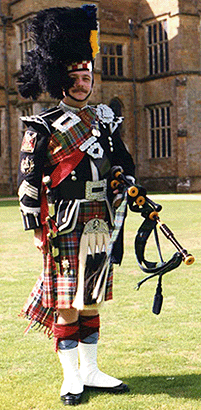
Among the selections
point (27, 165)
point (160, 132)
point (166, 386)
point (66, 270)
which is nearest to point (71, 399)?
point (166, 386)

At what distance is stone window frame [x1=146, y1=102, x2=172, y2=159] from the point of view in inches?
1210

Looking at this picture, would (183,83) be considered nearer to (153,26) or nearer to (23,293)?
(153,26)

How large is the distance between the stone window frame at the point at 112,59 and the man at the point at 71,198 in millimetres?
27705

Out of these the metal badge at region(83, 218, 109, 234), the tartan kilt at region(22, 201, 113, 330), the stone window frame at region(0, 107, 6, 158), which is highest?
the stone window frame at region(0, 107, 6, 158)

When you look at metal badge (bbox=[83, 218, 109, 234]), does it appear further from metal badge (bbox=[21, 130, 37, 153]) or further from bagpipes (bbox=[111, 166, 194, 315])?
Answer: metal badge (bbox=[21, 130, 37, 153])

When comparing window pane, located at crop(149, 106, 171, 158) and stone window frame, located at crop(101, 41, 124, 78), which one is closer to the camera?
window pane, located at crop(149, 106, 171, 158)

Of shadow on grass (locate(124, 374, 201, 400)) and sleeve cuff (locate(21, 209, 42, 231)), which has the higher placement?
sleeve cuff (locate(21, 209, 42, 231))

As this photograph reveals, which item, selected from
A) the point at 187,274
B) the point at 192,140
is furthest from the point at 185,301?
the point at 192,140

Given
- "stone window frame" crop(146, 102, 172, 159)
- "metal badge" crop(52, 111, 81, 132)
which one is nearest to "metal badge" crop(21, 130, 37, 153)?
"metal badge" crop(52, 111, 81, 132)

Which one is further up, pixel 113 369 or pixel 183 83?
pixel 183 83

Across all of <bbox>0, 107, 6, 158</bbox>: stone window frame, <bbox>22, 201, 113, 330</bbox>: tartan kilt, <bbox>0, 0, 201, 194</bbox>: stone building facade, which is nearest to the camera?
<bbox>22, 201, 113, 330</bbox>: tartan kilt

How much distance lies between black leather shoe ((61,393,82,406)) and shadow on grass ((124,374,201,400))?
1.12ft

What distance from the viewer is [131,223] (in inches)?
568

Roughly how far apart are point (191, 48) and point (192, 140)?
412 centimetres
